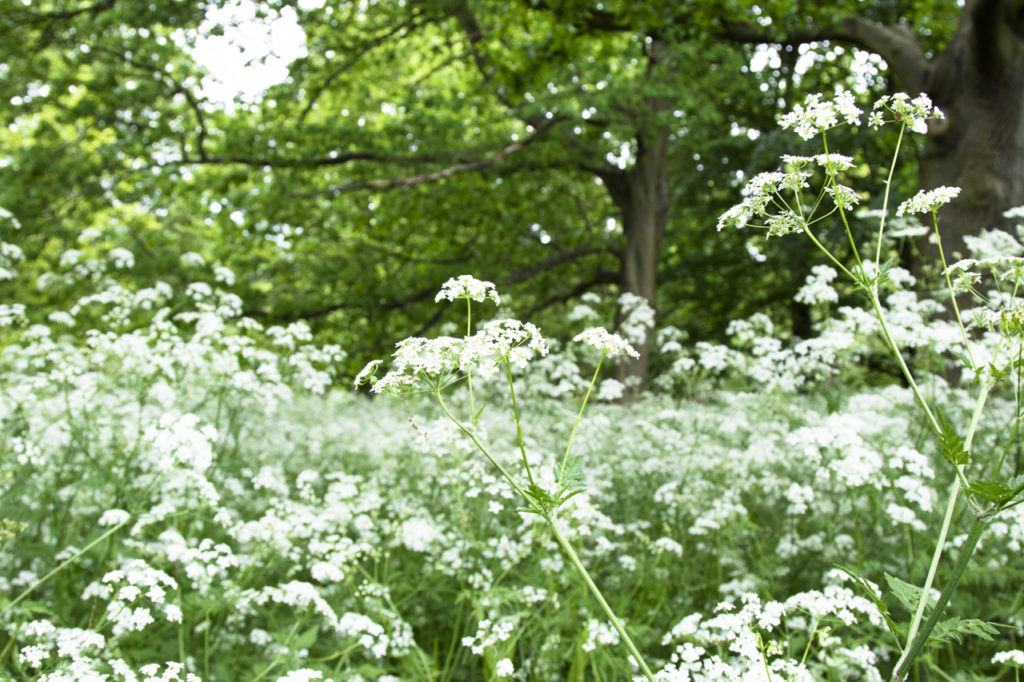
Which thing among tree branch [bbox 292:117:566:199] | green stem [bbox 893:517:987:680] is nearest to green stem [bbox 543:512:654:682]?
green stem [bbox 893:517:987:680]

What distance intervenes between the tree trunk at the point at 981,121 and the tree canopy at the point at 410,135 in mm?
69

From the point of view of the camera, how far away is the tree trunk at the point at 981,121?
8781 millimetres

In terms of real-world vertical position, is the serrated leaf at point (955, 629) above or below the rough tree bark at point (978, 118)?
below

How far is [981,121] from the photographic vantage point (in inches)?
360

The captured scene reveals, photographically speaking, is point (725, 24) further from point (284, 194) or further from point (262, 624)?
point (262, 624)

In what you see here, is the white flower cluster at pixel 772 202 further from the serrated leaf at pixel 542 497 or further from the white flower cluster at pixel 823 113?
the serrated leaf at pixel 542 497

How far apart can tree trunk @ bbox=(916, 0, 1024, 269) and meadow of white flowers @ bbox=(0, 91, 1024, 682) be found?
3346 millimetres

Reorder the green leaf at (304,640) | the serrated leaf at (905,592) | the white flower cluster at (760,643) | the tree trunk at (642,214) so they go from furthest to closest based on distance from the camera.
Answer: the tree trunk at (642,214) < the green leaf at (304,640) < the white flower cluster at (760,643) < the serrated leaf at (905,592)

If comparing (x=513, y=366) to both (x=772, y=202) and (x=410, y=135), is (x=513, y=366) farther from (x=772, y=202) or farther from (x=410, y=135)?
(x=410, y=135)

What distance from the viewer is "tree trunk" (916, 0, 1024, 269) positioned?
28.8 ft

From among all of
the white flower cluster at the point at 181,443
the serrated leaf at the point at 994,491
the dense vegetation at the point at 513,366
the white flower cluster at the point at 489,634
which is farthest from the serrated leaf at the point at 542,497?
the white flower cluster at the point at 181,443

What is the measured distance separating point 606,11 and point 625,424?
753cm

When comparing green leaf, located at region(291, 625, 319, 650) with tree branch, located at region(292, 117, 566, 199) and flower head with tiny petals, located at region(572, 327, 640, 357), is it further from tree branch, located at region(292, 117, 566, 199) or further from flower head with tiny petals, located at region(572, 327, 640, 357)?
tree branch, located at region(292, 117, 566, 199)

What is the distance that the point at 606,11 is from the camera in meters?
11.6
